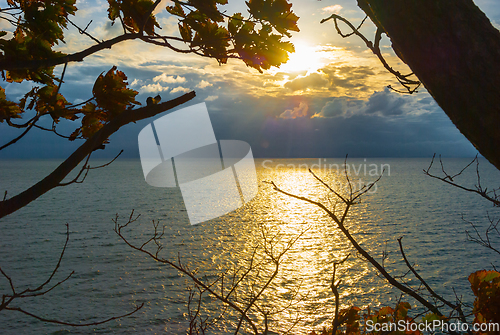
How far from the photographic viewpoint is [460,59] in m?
1.23

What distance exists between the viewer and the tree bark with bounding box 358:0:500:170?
3.90ft

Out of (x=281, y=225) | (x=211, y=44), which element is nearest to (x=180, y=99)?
(x=211, y=44)

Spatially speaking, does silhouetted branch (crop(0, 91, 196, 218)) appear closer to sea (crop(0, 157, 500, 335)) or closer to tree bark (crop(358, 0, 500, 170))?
tree bark (crop(358, 0, 500, 170))

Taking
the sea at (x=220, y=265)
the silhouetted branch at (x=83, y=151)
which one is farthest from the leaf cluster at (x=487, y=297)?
the sea at (x=220, y=265)

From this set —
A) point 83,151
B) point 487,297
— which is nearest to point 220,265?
point 487,297

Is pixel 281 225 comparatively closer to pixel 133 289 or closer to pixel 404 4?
pixel 133 289

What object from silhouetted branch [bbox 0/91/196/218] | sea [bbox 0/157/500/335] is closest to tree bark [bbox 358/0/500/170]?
silhouetted branch [bbox 0/91/196/218]

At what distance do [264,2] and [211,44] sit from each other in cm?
59

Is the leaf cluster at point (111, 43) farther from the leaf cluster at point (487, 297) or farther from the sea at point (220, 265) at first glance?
the sea at point (220, 265)

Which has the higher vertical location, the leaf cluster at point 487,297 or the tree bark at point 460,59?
the tree bark at point 460,59

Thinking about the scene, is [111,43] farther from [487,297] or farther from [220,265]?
[220,265]

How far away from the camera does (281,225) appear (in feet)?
135

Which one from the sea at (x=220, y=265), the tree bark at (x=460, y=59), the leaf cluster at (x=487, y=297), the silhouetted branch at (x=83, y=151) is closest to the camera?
the tree bark at (x=460, y=59)

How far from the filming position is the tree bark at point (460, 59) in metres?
1.19
